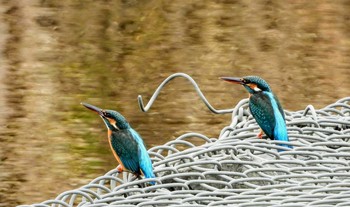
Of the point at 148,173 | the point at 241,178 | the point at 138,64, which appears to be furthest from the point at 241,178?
the point at 138,64

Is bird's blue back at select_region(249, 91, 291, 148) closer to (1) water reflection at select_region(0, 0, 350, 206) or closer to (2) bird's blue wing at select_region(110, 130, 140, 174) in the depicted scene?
(2) bird's blue wing at select_region(110, 130, 140, 174)

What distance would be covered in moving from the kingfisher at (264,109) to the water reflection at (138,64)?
7.37 feet

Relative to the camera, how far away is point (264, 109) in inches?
68.3

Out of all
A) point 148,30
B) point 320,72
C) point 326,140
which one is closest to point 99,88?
point 148,30

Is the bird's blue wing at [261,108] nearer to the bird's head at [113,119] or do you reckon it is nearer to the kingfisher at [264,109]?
the kingfisher at [264,109]

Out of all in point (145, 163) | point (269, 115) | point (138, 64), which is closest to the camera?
point (145, 163)

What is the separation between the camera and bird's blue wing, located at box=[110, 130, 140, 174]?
1.55 m

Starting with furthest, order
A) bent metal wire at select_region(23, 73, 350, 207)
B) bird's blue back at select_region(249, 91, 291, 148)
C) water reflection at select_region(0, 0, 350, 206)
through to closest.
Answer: water reflection at select_region(0, 0, 350, 206), bird's blue back at select_region(249, 91, 291, 148), bent metal wire at select_region(23, 73, 350, 207)

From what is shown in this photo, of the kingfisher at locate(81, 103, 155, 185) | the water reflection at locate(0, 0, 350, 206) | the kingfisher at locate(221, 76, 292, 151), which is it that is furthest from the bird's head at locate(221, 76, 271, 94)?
the water reflection at locate(0, 0, 350, 206)

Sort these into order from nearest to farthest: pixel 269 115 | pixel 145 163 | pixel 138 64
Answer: pixel 145 163, pixel 269 115, pixel 138 64

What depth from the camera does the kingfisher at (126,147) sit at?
1.53 meters

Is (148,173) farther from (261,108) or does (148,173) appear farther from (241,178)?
(261,108)

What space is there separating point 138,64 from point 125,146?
283cm

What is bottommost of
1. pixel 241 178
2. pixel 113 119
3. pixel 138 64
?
pixel 138 64
